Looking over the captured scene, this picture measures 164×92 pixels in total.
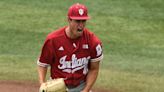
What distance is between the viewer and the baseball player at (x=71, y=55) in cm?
641

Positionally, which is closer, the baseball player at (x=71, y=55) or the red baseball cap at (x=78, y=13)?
the red baseball cap at (x=78, y=13)

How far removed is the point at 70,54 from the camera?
641 centimetres

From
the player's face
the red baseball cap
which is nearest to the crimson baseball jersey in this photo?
the player's face

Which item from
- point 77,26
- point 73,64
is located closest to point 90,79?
point 73,64

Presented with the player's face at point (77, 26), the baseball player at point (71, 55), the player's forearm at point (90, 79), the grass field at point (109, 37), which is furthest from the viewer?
the grass field at point (109, 37)

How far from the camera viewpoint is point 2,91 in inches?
380

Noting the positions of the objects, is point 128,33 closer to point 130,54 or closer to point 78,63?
point 130,54

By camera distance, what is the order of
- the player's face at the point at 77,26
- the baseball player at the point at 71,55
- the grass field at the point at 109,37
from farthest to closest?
the grass field at the point at 109,37 < the baseball player at the point at 71,55 < the player's face at the point at 77,26

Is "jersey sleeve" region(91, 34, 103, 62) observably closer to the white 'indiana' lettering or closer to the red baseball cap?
the white 'indiana' lettering

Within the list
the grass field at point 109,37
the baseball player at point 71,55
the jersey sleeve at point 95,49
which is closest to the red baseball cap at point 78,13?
the baseball player at point 71,55

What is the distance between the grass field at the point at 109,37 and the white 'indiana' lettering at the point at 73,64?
3.39 m

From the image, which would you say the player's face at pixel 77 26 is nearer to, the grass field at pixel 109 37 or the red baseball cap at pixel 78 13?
the red baseball cap at pixel 78 13

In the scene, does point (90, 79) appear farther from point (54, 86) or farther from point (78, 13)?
point (78, 13)

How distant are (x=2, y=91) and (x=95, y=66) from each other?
11.5ft
